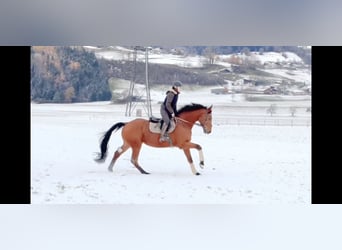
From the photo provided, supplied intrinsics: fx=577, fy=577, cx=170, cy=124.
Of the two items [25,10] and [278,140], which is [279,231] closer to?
[278,140]

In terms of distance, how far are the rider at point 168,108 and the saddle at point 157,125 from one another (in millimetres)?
30

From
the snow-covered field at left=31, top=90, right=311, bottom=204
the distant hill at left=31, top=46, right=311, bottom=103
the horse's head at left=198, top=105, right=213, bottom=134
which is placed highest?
the distant hill at left=31, top=46, right=311, bottom=103

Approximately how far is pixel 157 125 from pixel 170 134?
6.3 inches

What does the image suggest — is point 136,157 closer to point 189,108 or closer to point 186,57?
point 189,108

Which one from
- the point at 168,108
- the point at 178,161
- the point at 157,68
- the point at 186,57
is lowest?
the point at 178,161

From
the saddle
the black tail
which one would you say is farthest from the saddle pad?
the black tail

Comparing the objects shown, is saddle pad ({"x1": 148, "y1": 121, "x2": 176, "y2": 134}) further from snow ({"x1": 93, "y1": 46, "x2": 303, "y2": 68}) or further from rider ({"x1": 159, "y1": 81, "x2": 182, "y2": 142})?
snow ({"x1": 93, "y1": 46, "x2": 303, "y2": 68})

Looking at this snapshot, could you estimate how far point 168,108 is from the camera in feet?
19.0

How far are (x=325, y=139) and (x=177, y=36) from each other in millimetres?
1799

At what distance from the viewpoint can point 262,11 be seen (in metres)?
5.45

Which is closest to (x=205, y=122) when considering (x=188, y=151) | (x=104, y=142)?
(x=188, y=151)

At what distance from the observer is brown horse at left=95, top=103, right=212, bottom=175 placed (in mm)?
5801

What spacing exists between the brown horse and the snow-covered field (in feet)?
0.17

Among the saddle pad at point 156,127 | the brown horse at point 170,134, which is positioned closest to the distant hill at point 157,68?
the brown horse at point 170,134
